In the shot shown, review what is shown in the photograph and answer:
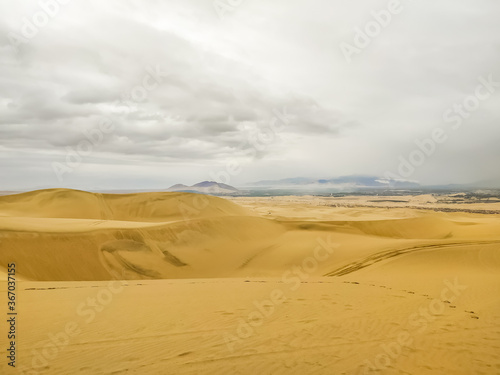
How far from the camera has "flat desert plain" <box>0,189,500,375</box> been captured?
4773 millimetres

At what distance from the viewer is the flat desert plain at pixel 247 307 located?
15.7 ft

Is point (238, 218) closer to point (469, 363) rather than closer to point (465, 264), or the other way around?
point (465, 264)

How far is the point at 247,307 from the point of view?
744 cm

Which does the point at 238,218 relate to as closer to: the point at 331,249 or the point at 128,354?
the point at 331,249

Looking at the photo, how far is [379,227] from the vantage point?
2564 centimetres

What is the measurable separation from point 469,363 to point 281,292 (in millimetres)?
4996

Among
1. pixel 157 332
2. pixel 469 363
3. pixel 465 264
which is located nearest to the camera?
pixel 469 363

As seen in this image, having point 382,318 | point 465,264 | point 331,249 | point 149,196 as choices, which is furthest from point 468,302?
point 149,196

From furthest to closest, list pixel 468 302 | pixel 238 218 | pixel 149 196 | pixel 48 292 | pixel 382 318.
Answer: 1. pixel 149 196
2. pixel 238 218
3. pixel 48 292
4. pixel 468 302
5. pixel 382 318

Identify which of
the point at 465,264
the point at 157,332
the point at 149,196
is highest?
the point at 149,196

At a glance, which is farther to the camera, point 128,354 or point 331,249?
point 331,249

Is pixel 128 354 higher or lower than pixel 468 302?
higher

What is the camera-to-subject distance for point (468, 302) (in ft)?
26.3

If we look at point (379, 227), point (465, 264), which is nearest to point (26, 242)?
point (465, 264)
